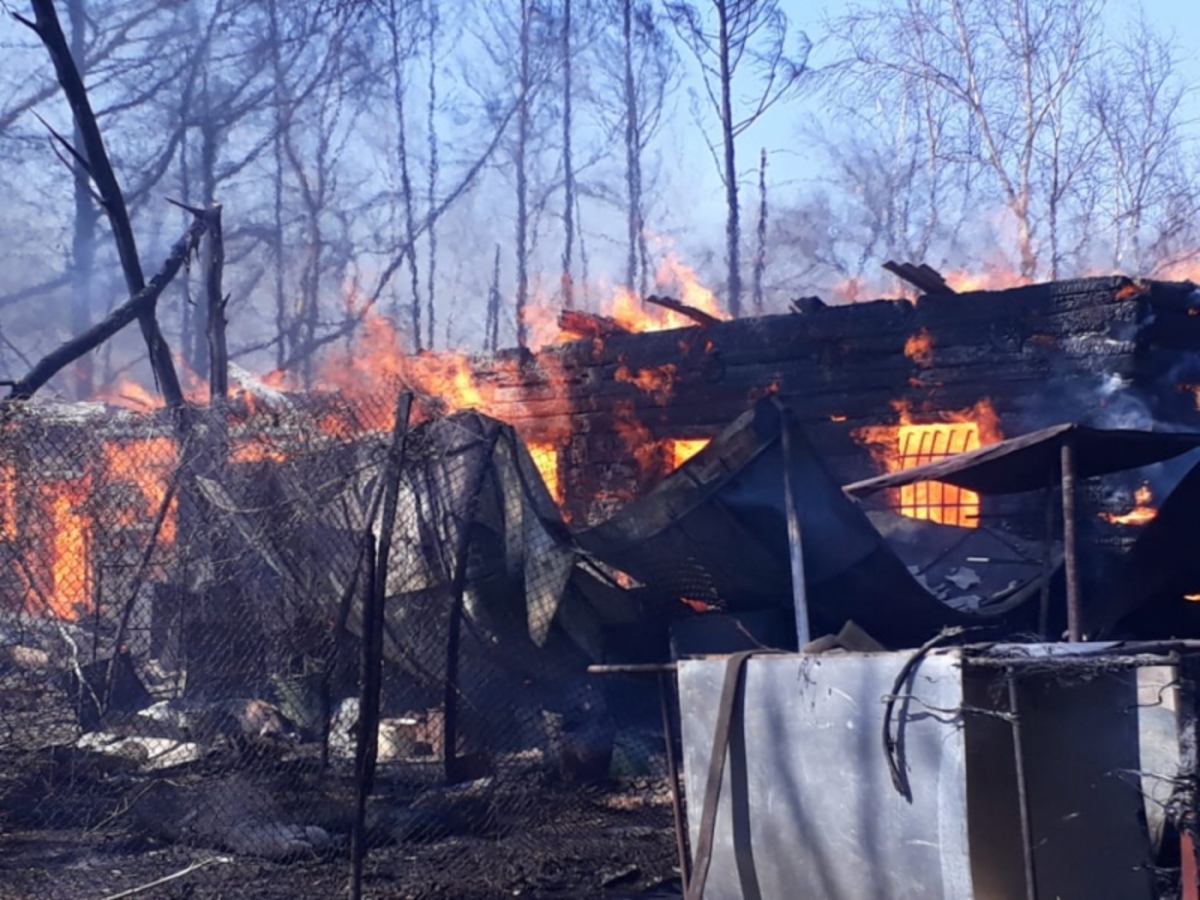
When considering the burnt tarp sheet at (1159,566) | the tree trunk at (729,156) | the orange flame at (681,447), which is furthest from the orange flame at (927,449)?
the tree trunk at (729,156)

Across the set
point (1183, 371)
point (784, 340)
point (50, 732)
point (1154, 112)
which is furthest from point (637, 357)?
point (1154, 112)

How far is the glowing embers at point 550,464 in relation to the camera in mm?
11852

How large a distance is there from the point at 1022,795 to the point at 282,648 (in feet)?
15.0

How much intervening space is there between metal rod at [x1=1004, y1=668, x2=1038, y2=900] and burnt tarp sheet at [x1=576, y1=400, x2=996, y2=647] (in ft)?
12.6

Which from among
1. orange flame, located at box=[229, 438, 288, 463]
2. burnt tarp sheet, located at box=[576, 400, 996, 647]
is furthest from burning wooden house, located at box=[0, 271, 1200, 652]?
burnt tarp sheet, located at box=[576, 400, 996, 647]

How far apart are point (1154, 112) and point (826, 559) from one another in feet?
73.5

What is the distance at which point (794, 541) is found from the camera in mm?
7094

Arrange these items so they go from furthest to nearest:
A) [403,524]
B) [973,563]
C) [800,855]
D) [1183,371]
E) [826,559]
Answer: [1183,371] < [973,563] < [826,559] < [403,524] < [800,855]

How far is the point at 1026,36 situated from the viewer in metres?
23.6

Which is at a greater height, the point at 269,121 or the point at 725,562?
the point at 269,121

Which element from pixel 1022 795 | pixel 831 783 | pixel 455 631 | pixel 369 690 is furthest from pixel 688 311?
pixel 1022 795

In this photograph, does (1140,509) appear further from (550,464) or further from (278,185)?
(278,185)

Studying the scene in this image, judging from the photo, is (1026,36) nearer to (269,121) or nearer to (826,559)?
(269,121)

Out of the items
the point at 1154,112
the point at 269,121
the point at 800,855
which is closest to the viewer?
the point at 800,855
